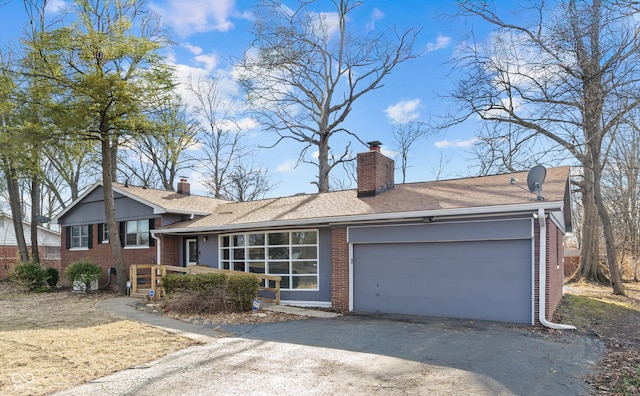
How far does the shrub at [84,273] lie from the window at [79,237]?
2.74m

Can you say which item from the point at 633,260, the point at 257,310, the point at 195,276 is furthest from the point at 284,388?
the point at 633,260

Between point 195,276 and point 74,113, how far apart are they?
24.9 ft

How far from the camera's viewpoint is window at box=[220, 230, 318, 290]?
40.1ft

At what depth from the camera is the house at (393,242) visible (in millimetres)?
9055

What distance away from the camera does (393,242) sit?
34.9 feet

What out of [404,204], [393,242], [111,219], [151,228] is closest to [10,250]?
[111,219]

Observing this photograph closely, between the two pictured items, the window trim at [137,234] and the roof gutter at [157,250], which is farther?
the window trim at [137,234]

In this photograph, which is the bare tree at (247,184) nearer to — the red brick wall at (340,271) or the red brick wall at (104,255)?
the red brick wall at (104,255)

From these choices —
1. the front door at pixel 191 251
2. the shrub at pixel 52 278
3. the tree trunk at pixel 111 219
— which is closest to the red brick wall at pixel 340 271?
the front door at pixel 191 251

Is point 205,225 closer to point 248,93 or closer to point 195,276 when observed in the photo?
point 195,276

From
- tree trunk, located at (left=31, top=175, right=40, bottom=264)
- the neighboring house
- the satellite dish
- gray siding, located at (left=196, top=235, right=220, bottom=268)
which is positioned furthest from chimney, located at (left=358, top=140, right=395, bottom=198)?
the neighboring house

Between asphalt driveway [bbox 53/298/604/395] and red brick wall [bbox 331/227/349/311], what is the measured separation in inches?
94.7

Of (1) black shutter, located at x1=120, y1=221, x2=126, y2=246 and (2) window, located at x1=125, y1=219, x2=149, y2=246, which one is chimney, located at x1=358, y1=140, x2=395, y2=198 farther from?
(1) black shutter, located at x1=120, y1=221, x2=126, y2=246

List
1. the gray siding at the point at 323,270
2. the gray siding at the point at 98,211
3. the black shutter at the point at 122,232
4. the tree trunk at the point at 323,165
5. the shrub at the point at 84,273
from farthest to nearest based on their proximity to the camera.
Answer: the tree trunk at the point at 323,165
the black shutter at the point at 122,232
the gray siding at the point at 98,211
the shrub at the point at 84,273
the gray siding at the point at 323,270
